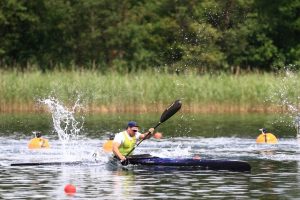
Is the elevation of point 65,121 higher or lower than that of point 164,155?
higher

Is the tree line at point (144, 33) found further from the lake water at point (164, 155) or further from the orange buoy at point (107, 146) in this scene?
the orange buoy at point (107, 146)

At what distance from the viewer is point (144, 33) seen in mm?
72250

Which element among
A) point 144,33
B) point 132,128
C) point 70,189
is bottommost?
Answer: point 70,189

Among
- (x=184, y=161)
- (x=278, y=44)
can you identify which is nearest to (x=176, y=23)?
(x=278, y=44)

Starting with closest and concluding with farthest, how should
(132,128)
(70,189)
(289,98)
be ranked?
(70,189), (132,128), (289,98)

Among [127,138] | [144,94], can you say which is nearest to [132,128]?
[127,138]

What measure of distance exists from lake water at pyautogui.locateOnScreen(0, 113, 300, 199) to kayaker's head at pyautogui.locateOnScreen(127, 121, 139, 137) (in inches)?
42.5

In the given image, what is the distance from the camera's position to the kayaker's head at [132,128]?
29.4 m

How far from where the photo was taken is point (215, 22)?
69.2m

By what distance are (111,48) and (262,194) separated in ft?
162

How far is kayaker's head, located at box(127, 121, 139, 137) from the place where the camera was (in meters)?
29.4

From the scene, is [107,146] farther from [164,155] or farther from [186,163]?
[186,163]

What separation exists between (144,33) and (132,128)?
141 feet

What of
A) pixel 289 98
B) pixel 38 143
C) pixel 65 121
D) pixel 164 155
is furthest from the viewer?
pixel 289 98
